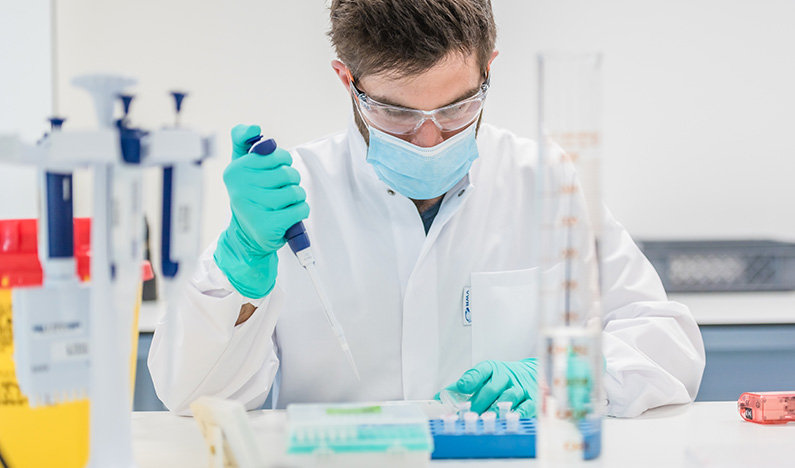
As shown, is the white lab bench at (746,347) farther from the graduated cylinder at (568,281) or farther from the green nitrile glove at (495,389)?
the graduated cylinder at (568,281)

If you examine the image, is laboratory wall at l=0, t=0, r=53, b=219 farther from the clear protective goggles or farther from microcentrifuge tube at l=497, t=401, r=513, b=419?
microcentrifuge tube at l=497, t=401, r=513, b=419

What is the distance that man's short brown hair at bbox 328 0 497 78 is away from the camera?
1.27m

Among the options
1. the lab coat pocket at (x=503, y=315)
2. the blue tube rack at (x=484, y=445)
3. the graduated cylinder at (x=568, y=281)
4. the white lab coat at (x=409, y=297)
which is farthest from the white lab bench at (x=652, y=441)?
the lab coat pocket at (x=503, y=315)

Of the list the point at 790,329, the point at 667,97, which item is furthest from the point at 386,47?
the point at 667,97

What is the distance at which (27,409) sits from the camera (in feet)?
2.38

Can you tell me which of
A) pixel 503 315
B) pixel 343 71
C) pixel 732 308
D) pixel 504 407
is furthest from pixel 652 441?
pixel 732 308

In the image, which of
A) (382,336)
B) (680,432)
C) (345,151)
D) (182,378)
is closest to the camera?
(680,432)

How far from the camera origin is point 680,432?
1.00 m

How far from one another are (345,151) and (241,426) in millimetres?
1030

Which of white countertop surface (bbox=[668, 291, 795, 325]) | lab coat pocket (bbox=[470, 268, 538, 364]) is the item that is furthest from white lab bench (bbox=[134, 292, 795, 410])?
lab coat pocket (bbox=[470, 268, 538, 364])

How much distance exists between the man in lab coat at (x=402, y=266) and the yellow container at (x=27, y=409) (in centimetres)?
41

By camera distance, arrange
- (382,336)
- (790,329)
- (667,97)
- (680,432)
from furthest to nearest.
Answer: (667,97)
(790,329)
(382,336)
(680,432)

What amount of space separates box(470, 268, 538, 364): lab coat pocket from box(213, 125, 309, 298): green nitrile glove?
0.53m

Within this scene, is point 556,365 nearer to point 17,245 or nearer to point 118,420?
point 118,420
